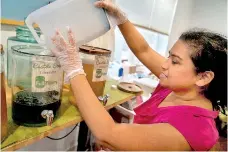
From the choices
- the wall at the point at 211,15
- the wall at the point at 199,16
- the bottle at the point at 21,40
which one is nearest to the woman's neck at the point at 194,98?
the bottle at the point at 21,40

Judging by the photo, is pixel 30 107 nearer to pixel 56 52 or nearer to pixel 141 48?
pixel 56 52

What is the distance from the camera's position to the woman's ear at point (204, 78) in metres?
0.82

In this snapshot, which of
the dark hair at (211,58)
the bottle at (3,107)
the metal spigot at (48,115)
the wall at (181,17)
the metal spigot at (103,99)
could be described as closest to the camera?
the bottle at (3,107)

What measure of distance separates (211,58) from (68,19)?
1.80 ft

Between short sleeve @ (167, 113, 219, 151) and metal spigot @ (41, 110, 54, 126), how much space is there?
41 centimetres

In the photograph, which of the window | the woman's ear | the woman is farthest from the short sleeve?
the window

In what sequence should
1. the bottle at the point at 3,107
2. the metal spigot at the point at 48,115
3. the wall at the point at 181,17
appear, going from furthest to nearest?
the wall at the point at 181,17, the metal spigot at the point at 48,115, the bottle at the point at 3,107

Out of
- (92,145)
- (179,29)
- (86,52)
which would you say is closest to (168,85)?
(86,52)

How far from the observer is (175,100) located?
92 cm

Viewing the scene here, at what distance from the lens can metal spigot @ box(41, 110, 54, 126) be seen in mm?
658

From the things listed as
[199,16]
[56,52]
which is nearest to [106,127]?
[56,52]

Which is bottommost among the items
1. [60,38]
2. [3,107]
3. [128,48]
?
[3,107]

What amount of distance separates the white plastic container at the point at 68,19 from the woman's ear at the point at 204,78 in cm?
44

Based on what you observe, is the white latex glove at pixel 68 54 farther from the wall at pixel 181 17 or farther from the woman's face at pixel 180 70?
the wall at pixel 181 17
